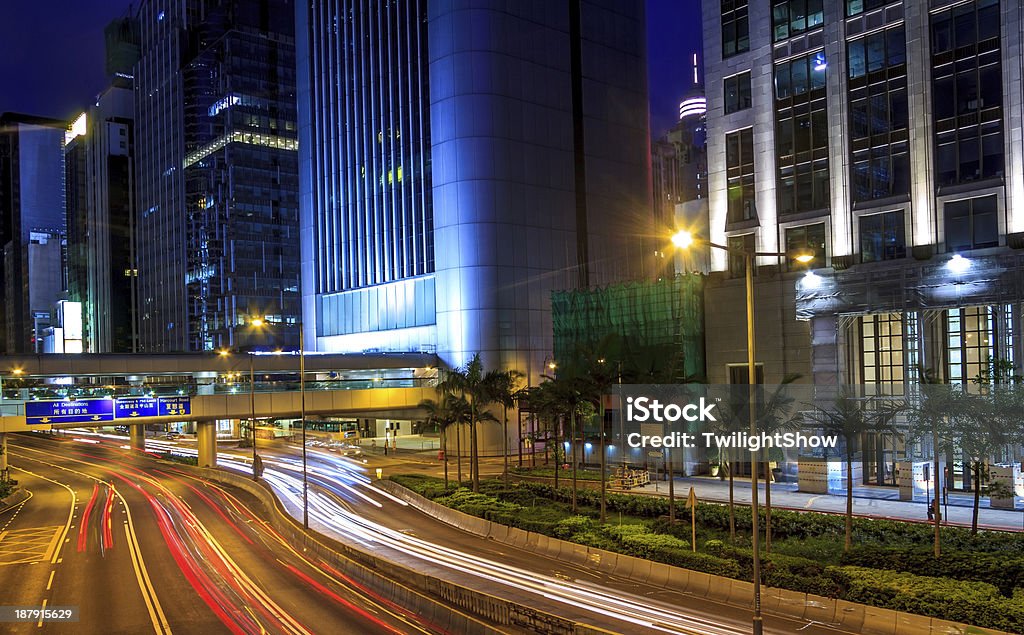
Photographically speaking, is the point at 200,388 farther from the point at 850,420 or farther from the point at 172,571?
the point at 850,420

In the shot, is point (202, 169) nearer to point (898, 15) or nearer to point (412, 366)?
point (412, 366)

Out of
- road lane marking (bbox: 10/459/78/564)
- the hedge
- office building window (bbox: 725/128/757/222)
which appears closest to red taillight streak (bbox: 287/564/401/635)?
road lane marking (bbox: 10/459/78/564)

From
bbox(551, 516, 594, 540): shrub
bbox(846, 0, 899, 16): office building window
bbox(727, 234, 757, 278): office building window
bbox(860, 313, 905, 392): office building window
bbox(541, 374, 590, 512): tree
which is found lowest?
bbox(551, 516, 594, 540): shrub

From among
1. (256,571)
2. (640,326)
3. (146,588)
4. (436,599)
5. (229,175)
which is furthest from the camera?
(229,175)

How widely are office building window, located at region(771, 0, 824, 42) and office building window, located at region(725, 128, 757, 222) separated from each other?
689 cm

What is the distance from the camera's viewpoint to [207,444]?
7706 cm

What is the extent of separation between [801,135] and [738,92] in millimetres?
6557

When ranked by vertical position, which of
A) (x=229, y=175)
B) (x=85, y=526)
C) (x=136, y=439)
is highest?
(x=229, y=175)

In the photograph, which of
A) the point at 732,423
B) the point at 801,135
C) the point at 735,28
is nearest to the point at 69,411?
the point at 732,423

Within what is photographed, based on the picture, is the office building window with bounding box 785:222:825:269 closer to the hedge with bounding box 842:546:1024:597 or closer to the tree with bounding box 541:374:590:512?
the tree with bounding box 541:374:590:512

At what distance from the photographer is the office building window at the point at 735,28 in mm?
61812

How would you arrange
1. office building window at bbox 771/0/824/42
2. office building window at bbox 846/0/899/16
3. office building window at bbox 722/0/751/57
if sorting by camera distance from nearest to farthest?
office building window at bbox 846/0/899/16 < office building window at bbox 771/0/824/42 < office building window at bbox 722/0/751/57

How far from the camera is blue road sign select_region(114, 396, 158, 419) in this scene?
6625 cm

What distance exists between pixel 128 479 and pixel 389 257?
1450 inches
